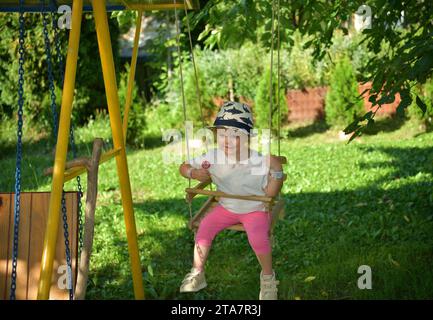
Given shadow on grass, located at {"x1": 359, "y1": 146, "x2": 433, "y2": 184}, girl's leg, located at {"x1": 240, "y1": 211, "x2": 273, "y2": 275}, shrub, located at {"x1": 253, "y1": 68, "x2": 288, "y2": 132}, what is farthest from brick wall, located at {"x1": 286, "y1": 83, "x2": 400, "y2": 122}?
girl's leg, located at {"x1": 240, "y1": 211, "x2": 273, "y2": 275}

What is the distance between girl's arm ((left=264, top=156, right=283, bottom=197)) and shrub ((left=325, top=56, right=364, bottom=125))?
8.53 metres

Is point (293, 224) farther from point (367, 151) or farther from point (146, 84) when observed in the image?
point (146, 84)

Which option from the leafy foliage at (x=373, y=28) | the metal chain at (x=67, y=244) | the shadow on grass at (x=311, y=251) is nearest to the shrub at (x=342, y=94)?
the shadow on grass at (x=311, y=251)

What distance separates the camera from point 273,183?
316 centimetres

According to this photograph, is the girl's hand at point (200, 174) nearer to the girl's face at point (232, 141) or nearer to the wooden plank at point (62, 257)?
the girl's face at point (232, 141)

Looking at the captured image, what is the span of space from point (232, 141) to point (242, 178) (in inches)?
8.3

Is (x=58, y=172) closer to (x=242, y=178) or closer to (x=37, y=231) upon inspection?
(x=242, y=178)

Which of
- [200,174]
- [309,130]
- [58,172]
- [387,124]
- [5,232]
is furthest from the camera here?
[309,130]

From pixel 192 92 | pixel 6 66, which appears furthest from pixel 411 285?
pixel 6 66

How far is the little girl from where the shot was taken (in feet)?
10.5

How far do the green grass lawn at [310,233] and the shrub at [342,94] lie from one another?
7.12 ft

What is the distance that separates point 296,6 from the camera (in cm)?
537

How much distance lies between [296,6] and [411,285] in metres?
2.69

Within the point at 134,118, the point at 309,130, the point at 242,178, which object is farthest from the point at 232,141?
the point at 309,130
